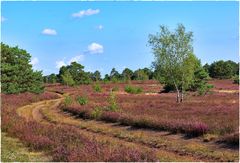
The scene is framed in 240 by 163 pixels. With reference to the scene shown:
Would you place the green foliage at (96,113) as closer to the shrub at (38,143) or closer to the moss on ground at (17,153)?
the moss on ground at (17,153)

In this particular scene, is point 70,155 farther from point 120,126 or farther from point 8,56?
point 8,56

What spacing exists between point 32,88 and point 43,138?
53.7 meters

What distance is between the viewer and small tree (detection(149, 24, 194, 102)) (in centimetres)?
4425

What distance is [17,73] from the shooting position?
67.9m

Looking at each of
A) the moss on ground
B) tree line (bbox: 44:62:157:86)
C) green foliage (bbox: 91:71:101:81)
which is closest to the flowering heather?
the moss on ground

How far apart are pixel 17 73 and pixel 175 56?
106 feet

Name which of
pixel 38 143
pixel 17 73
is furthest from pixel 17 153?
pixel 17 73

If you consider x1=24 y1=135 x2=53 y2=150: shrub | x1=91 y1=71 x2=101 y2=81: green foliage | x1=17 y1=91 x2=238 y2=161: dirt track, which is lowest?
x1=17 y1=91 x2=238 y2=161: dirt track

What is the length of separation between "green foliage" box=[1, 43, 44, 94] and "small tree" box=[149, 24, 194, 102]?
2832cm

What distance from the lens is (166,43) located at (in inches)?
1759

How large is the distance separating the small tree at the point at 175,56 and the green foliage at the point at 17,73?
92.9ft

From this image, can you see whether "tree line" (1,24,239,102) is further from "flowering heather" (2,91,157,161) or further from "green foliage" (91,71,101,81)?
"green foliage" (91,71,101,81)

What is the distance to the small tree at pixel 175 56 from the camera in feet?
145

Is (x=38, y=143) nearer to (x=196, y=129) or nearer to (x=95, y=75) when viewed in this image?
(x=196, y=129)
